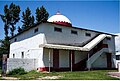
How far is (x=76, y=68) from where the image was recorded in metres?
24.8

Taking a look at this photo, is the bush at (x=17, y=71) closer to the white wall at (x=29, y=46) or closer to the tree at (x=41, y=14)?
the white wall at (x=29, y=46)

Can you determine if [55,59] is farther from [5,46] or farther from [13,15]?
→ [13,15]

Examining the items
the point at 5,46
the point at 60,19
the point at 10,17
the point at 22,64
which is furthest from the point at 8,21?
the point at 22,64

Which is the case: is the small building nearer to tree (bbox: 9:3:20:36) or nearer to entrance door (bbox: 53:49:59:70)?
entrance door (bbox: 53:49:59:70)

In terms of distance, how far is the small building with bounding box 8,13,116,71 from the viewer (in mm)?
22172

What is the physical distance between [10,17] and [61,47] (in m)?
21.7

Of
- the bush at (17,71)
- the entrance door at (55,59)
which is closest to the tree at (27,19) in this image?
the entrance door at (55,59)

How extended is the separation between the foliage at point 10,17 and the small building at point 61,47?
930cm

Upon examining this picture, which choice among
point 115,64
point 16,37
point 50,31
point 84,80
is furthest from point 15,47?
point 84,80

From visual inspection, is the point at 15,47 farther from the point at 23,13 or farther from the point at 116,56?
the point at 116,56

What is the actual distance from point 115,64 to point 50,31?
523 inches

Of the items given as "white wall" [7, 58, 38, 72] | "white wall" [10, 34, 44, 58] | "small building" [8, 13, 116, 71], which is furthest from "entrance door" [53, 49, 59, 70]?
"white wall" [7, 58, 38, 72]

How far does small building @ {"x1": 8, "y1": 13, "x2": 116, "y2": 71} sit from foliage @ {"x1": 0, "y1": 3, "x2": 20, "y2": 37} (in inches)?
366

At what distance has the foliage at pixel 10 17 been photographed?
39281 mm
